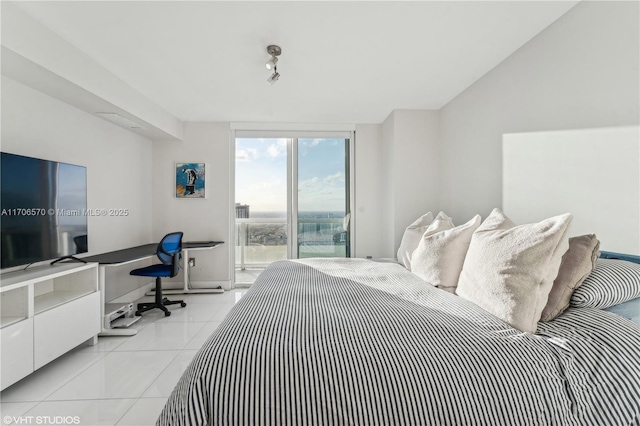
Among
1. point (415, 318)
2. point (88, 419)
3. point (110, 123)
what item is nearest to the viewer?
point (415, 318)

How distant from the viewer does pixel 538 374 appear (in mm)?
941

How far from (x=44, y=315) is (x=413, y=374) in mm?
2584

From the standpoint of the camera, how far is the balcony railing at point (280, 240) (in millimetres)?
4594

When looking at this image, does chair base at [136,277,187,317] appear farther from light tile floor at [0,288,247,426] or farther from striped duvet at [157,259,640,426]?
striped duvet at [157,259,640,426]

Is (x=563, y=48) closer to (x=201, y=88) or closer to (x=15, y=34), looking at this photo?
(x=201, y=88)

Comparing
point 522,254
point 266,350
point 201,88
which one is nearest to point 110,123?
point 201,88

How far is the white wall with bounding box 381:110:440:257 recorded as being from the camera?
3734 mm

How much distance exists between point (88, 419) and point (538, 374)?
7.56 feet

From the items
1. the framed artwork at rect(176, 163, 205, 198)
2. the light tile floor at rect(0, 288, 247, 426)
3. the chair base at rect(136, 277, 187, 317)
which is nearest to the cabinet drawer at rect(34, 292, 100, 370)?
the light tile floor at rect(0, 288, 247, 426)

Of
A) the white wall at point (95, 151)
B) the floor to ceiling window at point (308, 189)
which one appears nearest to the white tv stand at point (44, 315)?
the white wall at point (95, 151)

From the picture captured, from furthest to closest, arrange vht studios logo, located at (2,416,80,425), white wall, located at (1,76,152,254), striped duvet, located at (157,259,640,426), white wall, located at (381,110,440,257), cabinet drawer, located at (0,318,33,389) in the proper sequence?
white wall, located at (381,110,440,257) → white wall, located at (1,76,152,254) → cabinet drawer, located at (0,318,33,389) → vht studios logo, located at (2,416,80,425) → striped duvet, located at (157,259,640,426)

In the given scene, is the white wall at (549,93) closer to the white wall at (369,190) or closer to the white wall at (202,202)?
the white wall at (369,190)

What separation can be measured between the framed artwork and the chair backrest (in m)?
1.04

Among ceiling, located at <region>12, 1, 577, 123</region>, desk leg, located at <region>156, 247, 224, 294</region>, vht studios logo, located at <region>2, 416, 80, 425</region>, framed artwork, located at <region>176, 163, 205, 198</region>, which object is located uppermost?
ceiling, located at <region>12, 1, 577, 123</region>
